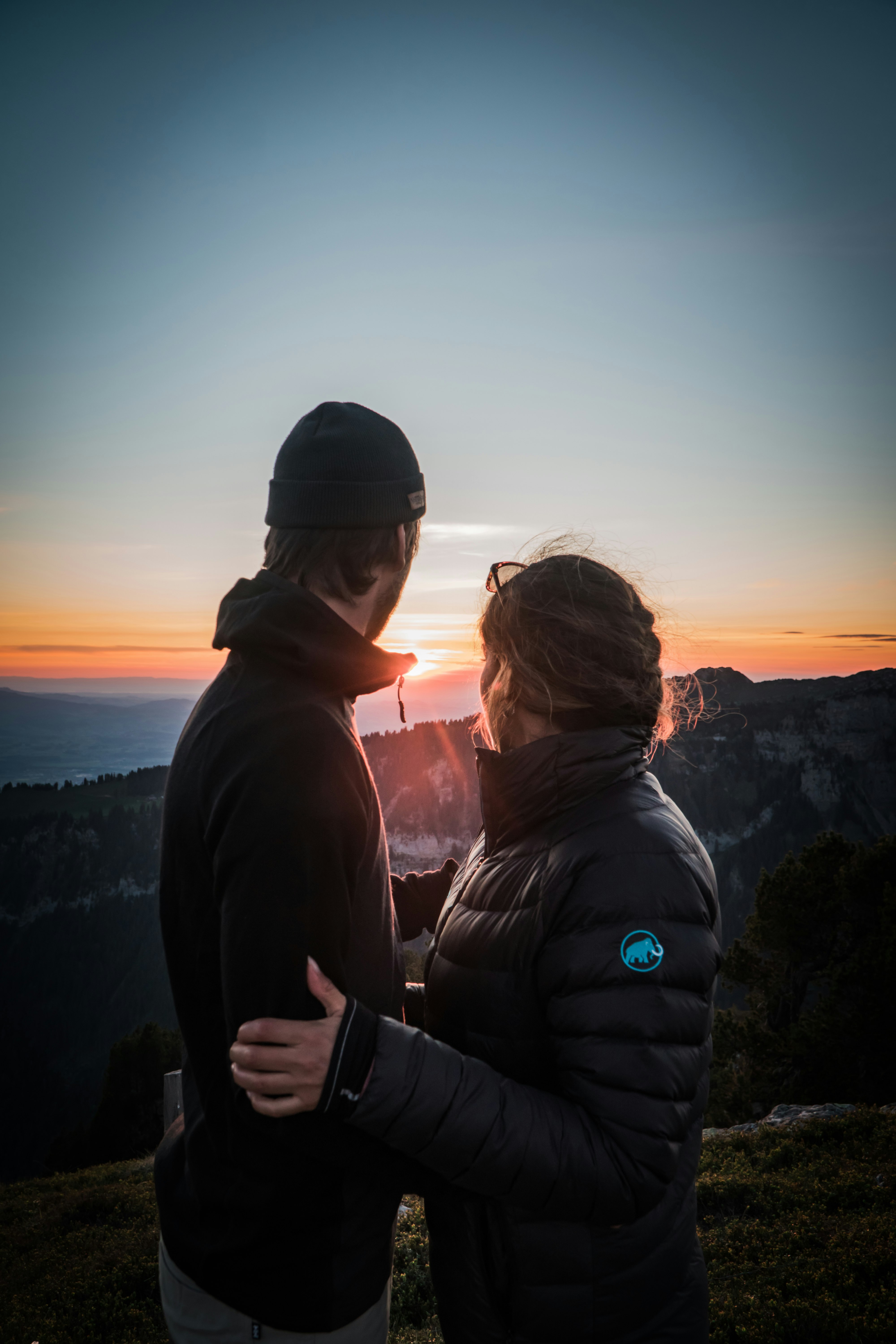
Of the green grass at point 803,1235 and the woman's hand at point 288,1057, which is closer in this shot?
the woman's hand at point 288,1057

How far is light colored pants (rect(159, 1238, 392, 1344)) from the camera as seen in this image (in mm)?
2074

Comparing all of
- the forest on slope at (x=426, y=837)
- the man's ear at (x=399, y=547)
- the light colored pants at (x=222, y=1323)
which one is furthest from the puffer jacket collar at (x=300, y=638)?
the forest on slope at (x=426, y=837)

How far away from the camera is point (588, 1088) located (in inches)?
70.6

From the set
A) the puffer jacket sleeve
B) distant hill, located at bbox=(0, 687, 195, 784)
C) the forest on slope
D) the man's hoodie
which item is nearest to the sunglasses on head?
the man's hoodie

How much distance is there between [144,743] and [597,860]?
189 metres

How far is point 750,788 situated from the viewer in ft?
294

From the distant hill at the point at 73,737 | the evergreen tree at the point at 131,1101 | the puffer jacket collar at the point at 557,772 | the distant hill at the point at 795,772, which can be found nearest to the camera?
the puffer jacket collar at the point at 557,772

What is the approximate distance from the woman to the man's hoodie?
0.19 metres

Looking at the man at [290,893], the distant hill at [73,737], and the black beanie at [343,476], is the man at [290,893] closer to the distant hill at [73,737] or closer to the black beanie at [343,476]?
the black beanie at [343,476]

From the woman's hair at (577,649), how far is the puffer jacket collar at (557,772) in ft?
0.37

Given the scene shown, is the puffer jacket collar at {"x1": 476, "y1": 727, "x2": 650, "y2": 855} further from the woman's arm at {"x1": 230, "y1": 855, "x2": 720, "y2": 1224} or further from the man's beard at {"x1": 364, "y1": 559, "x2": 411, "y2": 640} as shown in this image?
the man's beard at {"x1": 364, "y1": 559, "x2": 411, "y2": 640}

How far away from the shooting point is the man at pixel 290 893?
1699mm

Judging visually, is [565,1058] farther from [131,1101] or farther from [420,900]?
[131,1101]

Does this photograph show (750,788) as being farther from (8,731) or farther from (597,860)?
(8,731)
